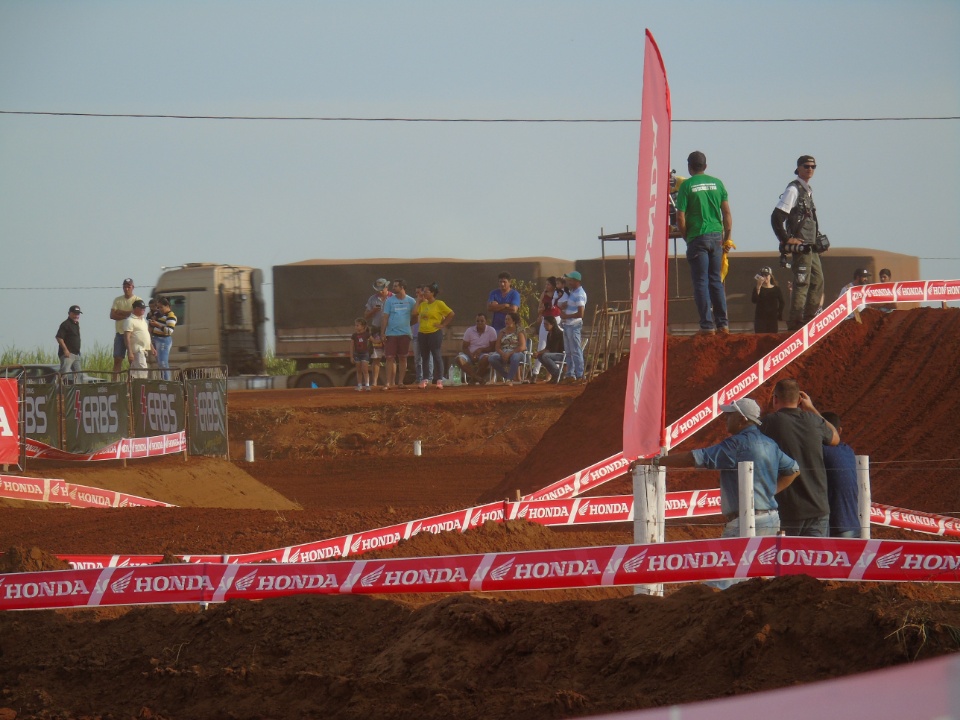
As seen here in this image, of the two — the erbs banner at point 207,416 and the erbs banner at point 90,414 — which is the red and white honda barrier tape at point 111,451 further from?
the erbs banner at point 207,416

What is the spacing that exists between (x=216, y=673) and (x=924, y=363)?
34.7 ft

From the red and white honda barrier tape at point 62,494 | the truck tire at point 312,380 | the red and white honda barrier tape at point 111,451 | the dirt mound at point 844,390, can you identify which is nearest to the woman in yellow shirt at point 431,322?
the red and white honda barrier tape at point 111,451

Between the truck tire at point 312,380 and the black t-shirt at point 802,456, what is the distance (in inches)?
1037

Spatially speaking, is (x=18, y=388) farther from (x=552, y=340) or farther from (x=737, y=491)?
(x=737, y=491)

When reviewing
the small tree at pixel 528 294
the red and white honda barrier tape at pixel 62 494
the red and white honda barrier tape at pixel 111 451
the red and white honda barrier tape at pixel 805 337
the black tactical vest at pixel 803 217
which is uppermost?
the black tactical vest at pixel 803 217

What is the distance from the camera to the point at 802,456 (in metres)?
7.02

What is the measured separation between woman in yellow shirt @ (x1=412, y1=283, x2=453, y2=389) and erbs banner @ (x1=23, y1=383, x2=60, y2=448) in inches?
286

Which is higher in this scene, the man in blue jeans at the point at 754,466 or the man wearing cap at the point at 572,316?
the man wearing cap at the point at 572,316

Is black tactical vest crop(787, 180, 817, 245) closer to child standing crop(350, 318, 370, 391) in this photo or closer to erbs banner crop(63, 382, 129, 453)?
erbs banner crop(63, 382, 129, 453)

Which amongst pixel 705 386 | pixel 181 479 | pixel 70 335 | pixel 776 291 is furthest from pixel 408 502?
pixel 70 335

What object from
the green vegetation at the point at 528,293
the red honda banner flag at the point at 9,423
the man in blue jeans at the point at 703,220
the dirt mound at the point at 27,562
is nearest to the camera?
the dirt mound at the point at 27,562

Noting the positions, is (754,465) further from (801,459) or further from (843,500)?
(843,500)

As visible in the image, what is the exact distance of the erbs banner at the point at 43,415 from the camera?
17219mm

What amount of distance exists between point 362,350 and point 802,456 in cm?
1734
